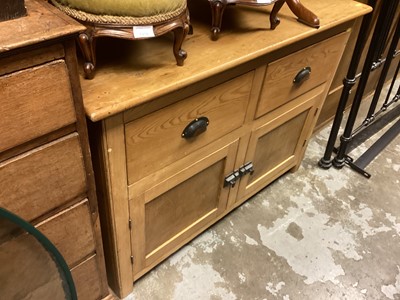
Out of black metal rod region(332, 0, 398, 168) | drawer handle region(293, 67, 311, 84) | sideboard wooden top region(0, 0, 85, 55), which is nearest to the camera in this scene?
sideboard wooden top region(0, 0, 85, 55)

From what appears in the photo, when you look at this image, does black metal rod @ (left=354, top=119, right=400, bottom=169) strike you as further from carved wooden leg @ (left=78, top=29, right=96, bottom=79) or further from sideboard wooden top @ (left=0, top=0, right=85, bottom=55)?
sideboard wooden top @ (left=0, top=0, right=85, bottom=55)

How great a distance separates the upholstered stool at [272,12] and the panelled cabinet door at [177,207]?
38cm

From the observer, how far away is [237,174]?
56.1 inches

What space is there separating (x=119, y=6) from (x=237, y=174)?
0.79 meters

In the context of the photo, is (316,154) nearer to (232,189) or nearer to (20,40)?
(232,189)

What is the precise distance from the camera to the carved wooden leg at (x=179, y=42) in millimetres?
915

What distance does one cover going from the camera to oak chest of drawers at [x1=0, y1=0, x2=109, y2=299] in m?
0.62

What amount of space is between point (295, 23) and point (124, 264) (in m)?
0.92

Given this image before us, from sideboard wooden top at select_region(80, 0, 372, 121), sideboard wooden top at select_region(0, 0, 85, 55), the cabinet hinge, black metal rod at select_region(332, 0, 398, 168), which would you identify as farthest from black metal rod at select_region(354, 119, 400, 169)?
sideboard wooden top at select_region(0, 0, 85, 55)

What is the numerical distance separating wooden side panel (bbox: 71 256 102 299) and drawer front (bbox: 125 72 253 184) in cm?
27

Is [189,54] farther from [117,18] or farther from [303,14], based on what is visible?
[303,14]

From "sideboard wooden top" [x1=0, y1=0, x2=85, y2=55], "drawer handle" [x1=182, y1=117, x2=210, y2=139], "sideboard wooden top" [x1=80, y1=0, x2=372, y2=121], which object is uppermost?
"sideboard wooden top" [x1=0, y1=0, x2=85, y2=55]

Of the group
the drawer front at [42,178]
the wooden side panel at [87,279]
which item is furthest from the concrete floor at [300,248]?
the drawer front at [42,178]

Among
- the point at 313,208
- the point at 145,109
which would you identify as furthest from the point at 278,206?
the point at 145,109
